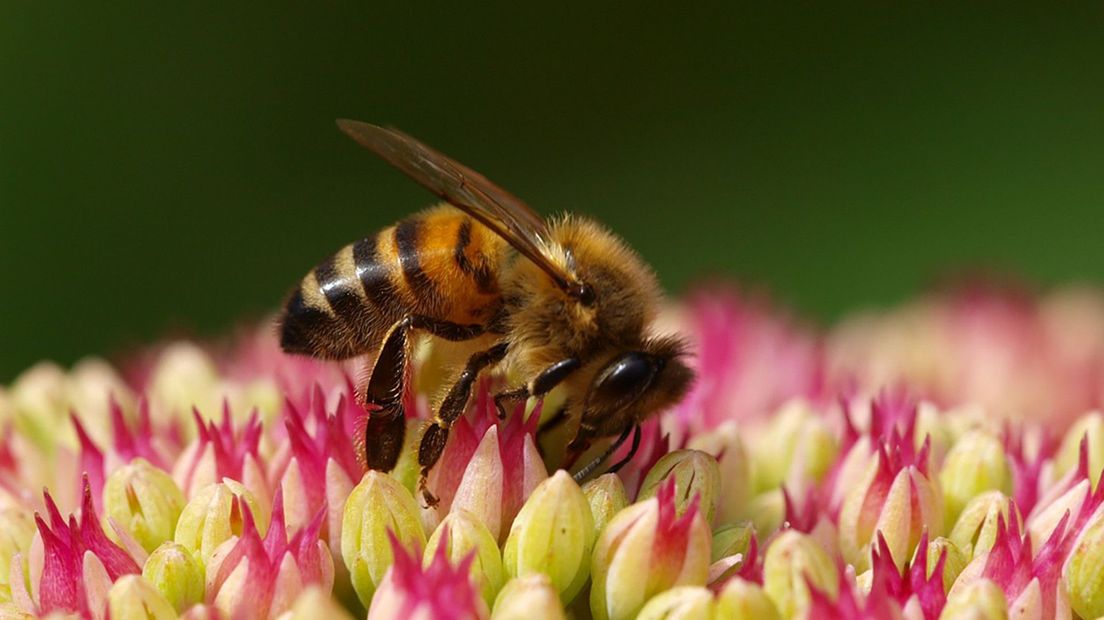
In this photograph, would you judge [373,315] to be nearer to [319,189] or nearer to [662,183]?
[319,189]

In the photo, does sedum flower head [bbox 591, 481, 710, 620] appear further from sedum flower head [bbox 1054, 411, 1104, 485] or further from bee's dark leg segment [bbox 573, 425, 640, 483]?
sedum flower head [bbox 1054, 411, 1104, 485]

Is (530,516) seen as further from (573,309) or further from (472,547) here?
(573,309)

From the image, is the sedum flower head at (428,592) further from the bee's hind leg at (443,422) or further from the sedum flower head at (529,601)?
the bee's hind leg at (443,422)

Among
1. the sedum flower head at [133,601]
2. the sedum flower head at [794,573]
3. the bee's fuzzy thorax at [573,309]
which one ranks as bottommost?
the sedum flower head at [794,573]

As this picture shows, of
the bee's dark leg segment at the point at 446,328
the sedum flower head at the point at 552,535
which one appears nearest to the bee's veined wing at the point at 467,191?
the bee's dark leg segment at the point at 446,328

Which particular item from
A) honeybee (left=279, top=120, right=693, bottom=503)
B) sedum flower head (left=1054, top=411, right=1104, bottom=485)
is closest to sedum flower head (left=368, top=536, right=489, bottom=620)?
honeybee (left=279, top=120, right=693, bottom=503)

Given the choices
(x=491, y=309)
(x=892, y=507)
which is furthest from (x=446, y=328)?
(x=892, y=507)

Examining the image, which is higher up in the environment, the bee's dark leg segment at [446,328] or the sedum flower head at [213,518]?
the bee's dark leg segment at [446,328]

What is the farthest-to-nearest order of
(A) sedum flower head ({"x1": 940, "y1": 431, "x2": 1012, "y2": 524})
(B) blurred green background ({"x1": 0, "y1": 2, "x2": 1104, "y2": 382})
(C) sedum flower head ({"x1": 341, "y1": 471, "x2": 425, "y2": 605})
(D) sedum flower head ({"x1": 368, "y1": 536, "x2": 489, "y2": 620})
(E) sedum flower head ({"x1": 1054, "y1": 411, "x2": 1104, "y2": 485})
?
(B) blurred green background ({"x1": 0, "y1": 2, "x2": 1104, "y2": 382}) < (E) sedum flower head ({"x1": 1054, "y1": 411, "x2": 1104, "y2": 485}) < (A) sedum flower head ({"x1": 940, "y1": 431, "x2": 1012, "y2": 524}) < (C) sedum flower head ({"x1": 341, "y1": 471, "x2": 425, "y2": 605}) < (D) sedum flower head ({"x1": 368, "y1": 536, "x2": 489, "y2": 620})

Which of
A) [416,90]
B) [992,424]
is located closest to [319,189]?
[416,90]
